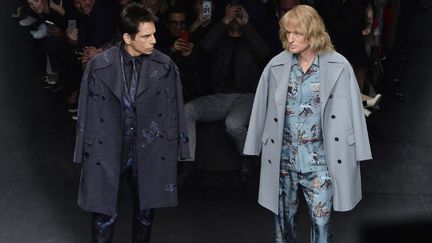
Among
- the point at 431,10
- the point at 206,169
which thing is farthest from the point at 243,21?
the point at 431,10

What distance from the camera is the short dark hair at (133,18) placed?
627 centimetres

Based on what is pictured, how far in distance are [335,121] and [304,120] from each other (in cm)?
20

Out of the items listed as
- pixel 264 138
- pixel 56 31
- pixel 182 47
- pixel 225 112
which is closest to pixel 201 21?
pixel 182 47

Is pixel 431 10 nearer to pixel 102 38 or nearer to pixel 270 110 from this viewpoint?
pixel 102 38

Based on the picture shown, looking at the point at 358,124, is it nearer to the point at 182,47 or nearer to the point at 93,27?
the point at 182,47

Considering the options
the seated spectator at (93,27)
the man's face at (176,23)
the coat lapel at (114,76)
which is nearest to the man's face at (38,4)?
the seated spectator at (93,27)

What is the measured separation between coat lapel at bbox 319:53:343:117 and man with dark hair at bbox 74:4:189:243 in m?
0.97

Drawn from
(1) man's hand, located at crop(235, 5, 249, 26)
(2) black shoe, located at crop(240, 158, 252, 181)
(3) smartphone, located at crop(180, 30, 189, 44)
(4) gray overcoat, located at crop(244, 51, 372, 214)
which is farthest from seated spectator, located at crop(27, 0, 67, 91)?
(4) gray overcoat, located at crop(244, 51, 372, 214)

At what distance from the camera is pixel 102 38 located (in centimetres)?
955

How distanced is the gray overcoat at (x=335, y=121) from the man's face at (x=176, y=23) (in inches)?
113

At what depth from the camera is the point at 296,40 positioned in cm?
619

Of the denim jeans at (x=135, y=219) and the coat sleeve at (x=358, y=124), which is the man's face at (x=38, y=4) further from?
the coat sleeve at (x=358, y=124)

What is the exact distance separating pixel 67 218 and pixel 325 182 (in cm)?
244

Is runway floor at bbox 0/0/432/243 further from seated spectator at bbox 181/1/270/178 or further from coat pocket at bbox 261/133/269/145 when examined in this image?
coat pocket at bbox 261/133/269/145
